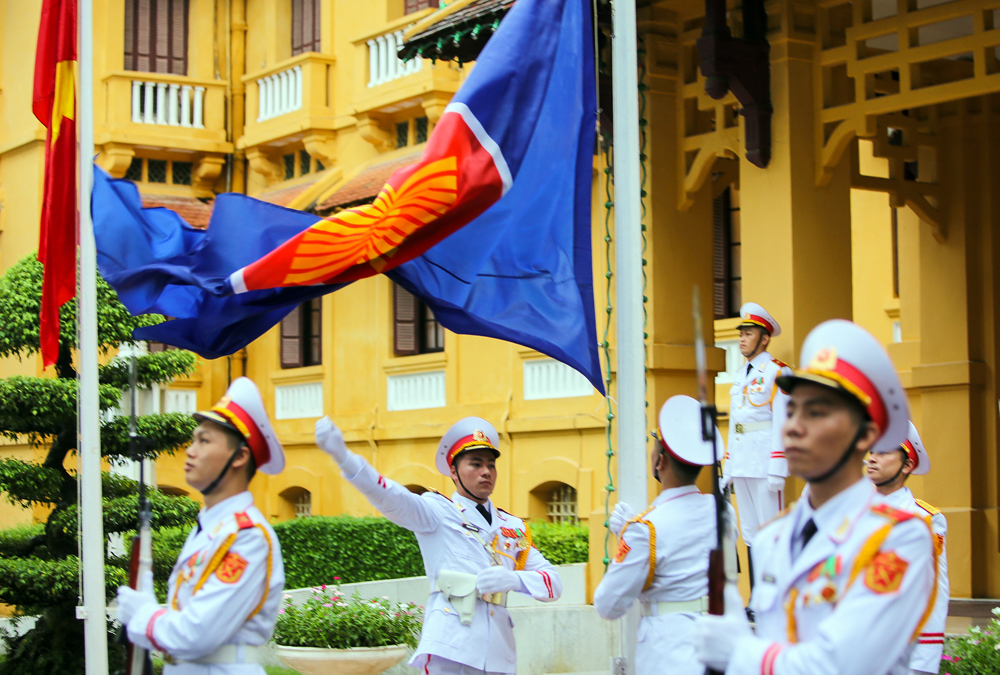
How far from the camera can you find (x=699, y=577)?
5.56 metres

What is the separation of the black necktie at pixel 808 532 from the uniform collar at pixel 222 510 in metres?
1.99

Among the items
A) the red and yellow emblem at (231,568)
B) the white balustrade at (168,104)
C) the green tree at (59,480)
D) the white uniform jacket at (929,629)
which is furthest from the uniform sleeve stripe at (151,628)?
the white balustrade at (168,104)

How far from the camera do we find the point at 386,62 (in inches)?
825

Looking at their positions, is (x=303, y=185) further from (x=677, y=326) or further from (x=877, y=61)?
(x=877, y=61)

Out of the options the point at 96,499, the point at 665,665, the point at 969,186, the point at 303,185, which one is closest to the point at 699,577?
the point at 665,665

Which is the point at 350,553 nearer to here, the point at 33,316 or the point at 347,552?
the point at 347,552

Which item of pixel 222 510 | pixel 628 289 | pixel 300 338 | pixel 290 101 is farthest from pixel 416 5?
pixel 222 510

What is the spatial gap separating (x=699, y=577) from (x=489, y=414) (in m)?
13.3

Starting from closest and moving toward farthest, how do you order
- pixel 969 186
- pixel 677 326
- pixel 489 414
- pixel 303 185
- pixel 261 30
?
1. pixel 677 326
2. pixel 969 186
3. pixel 489 414
4. pixel 303 185
5. pixel 261 30

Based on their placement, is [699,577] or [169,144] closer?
[699,577]

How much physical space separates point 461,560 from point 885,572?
142 inches

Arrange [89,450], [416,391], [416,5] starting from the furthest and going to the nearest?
1. [416,5]
2. [416,391]
3. [89,450]

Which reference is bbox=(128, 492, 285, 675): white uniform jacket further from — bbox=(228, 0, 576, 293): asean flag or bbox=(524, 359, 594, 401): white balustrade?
bbox=(524, 359, 594, 401): white balustrade

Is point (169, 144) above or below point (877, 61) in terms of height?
above
